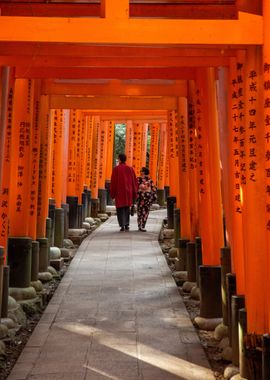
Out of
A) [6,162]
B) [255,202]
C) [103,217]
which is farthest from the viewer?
[103,217]

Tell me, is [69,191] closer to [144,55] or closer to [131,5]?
[131,5]

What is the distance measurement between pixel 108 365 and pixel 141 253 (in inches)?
215

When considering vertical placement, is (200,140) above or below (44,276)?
above

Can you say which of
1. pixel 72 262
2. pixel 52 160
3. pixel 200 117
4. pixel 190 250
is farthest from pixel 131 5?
pixel 52 160

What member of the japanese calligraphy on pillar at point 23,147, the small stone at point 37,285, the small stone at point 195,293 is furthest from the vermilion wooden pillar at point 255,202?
the small stone at point 37,285

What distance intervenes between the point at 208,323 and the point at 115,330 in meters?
0.98

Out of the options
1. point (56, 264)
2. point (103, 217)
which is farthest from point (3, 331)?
point (103, 217)

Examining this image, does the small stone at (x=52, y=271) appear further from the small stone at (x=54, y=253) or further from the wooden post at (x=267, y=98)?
the wooden post at (x=267, y=98)

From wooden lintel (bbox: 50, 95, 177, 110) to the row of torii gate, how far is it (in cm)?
2

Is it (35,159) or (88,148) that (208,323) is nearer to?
(35,159)

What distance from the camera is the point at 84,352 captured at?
4844mm

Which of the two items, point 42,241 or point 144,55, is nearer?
point 144,55

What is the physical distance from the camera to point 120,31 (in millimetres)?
3471

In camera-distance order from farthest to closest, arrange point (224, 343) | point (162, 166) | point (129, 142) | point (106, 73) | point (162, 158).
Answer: point (162, 166) → point (162, 158) → point (129, 142) → point (106, 73) → point (224, 343)
